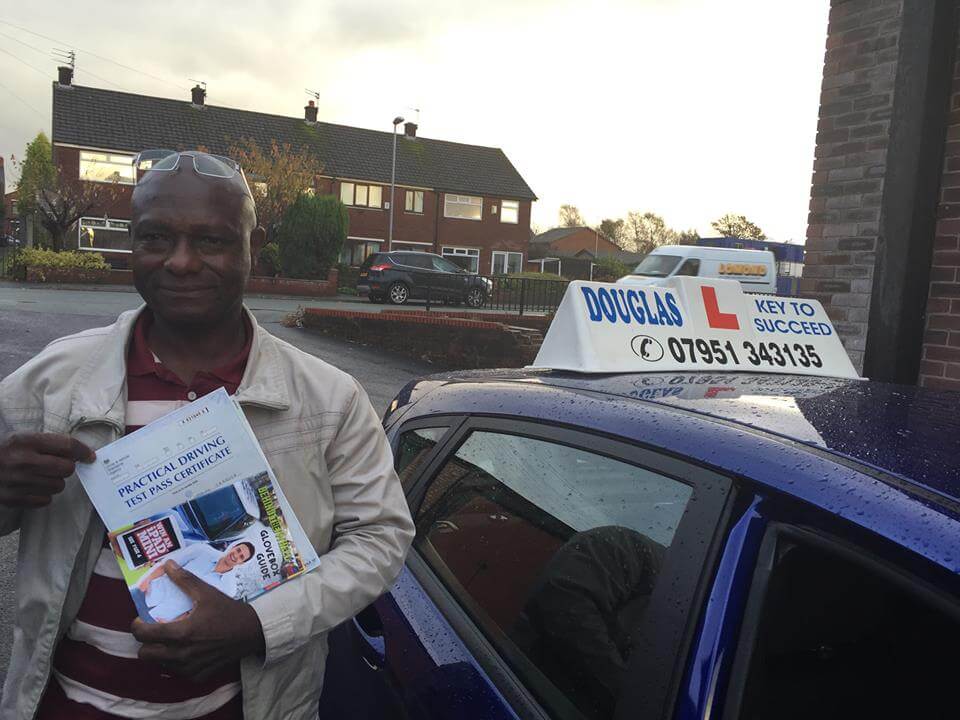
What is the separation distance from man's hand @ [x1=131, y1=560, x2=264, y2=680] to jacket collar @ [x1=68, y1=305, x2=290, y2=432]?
0.28 meters

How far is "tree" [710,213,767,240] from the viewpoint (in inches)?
2296

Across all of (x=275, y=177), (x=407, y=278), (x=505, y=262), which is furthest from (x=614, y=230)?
(x=407, y=278)

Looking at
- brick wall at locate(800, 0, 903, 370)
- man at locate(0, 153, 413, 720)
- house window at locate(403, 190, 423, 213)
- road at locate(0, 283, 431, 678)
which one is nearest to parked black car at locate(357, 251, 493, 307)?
road at locate(0, 283, 431, 678)

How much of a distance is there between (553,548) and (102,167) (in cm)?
3579

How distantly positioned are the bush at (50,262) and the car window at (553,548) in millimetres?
26043

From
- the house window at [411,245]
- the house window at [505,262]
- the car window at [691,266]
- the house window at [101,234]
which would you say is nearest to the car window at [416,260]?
the car window at [691,266]

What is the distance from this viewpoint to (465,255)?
131ft

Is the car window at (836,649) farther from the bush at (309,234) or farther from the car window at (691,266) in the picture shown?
the bush at (309,234)

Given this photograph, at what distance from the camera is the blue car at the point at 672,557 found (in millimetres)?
1177

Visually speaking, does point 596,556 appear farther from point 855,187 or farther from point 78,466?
point 855,187

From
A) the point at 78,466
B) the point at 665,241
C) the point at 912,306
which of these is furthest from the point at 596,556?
Answer: the point at 665,241

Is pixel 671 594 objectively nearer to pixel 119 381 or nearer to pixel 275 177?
pixel 119 381

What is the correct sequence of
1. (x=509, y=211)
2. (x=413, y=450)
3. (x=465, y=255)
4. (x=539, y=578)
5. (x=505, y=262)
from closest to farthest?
(x=539, y=578)
(x=413, y=450)
(x=465, y=255)
(x=509, y=211)
(x=505, y=262)

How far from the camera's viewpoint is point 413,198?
128 ft
